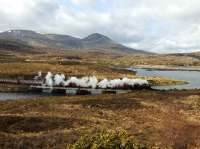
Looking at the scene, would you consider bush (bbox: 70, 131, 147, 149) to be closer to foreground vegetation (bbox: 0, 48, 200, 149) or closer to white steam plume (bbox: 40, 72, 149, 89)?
foreground vegetation (bbox: 0, 48, 200, 149)

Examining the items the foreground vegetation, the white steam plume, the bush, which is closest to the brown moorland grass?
the foreground vegetation

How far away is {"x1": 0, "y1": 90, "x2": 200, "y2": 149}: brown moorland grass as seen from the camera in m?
52.0

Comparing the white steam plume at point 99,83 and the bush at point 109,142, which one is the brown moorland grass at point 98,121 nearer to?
the bush at point 109,142

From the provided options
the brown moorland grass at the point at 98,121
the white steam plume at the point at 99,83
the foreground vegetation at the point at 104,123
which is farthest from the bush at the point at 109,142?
the white steam plume at the point at 99,83

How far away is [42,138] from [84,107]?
88.0 feet

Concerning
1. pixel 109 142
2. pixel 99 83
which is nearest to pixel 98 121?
pixel 109 142

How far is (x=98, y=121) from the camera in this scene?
65.6 m

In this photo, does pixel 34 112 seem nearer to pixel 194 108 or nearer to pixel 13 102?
pixel 13 102

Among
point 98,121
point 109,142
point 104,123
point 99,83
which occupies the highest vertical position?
point 99,83

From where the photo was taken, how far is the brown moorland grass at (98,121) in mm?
52016

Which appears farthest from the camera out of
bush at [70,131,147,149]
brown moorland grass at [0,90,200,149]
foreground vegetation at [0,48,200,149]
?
brown moorland grass at [0,90,200,149]

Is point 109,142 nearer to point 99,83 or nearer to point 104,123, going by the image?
point 104,123

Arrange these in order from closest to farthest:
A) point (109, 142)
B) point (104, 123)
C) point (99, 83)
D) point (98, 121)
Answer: point (109, 142) < point (104, 123) < point (98, 121) < point (99, 83)

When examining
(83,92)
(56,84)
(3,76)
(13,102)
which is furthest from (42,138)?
(3,76)
